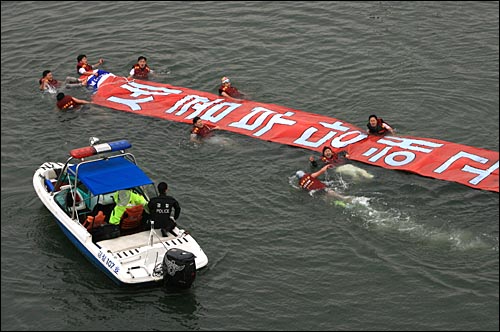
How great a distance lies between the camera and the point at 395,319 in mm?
19172

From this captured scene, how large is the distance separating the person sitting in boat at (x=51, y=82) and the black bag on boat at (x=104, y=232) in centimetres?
1228

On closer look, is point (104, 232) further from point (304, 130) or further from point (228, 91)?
point (228, 91)

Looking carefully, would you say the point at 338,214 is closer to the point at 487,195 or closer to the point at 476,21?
the point at 487,195

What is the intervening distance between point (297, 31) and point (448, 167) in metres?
13.9

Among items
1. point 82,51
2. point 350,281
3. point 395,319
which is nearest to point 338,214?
point 350,281

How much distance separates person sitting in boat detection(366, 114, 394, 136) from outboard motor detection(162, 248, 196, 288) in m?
9.24

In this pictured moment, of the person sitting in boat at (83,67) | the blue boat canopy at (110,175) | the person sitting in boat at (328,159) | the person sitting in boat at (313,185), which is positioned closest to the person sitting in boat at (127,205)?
the blue boat canopy at (110,175)

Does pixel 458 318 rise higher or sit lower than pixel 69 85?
lower

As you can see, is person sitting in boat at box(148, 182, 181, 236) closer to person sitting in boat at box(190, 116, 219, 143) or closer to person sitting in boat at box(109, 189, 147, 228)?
person sitting in boat at box(109, 189, 147, 228)

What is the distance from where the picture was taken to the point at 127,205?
2166 centimetres

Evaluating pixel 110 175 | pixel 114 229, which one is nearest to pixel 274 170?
pixel 110 175

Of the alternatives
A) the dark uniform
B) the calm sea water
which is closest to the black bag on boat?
the calm sea water

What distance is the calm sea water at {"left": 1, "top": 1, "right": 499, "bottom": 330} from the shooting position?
65.4 feet

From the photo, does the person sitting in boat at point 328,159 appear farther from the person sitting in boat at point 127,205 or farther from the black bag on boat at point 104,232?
the black bag on boat at point 104,232
